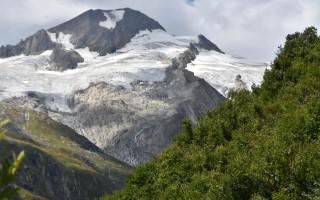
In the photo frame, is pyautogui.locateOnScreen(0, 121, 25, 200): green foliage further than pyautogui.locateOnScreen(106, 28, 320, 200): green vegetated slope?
No

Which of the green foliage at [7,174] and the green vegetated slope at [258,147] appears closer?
the green foliage at [7,174]

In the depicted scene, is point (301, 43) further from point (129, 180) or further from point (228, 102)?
point (129, 180)

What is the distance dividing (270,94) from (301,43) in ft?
35.5

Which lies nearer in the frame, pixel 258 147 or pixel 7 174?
pixel 7 174

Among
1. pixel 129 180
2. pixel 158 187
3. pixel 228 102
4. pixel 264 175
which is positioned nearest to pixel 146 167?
pixel 129 180

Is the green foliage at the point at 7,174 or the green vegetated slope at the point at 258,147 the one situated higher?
the green foliage at the point at 7,174

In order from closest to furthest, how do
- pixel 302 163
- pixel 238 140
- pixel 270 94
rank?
1. pixel 302 163
2. pixel 238 140
3. pixel 270 94

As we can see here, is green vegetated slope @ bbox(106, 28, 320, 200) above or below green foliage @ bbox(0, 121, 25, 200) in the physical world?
below

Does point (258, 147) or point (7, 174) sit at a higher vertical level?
point (7, 174)

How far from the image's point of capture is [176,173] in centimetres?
6456

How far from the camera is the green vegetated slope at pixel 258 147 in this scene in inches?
1750

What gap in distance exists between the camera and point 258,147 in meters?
50.3

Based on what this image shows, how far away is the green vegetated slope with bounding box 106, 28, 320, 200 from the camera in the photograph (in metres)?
44.4

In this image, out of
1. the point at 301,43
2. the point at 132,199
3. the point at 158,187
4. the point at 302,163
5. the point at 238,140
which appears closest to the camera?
the point at 302,163
